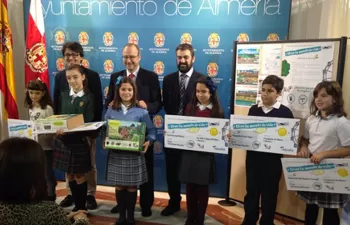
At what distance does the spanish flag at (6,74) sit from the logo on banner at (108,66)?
1.14 m

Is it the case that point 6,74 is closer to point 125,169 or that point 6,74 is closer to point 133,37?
point 133,37

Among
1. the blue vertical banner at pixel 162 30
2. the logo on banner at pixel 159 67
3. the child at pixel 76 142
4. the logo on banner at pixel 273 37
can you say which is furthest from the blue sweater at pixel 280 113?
the child at pixel 76 142

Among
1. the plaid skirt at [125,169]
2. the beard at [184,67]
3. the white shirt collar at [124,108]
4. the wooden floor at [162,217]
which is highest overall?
the beard at [184,67]

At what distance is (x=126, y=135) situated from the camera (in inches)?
113

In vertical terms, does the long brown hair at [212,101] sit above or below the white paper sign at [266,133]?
above

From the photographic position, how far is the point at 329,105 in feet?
8.38

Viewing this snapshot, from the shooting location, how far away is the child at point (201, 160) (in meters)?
2.84

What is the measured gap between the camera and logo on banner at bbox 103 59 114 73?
160 inches

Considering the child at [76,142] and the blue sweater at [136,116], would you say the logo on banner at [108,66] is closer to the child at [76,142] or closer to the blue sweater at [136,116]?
the child at [76,142]

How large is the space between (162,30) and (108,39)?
70cm

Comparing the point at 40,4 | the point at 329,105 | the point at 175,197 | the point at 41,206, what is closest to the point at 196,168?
the point at 175,197

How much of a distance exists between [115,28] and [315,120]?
2.57 meters

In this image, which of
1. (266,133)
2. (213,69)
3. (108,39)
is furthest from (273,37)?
(108,39)

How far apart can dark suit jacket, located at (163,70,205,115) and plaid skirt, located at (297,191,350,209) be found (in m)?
1.40
